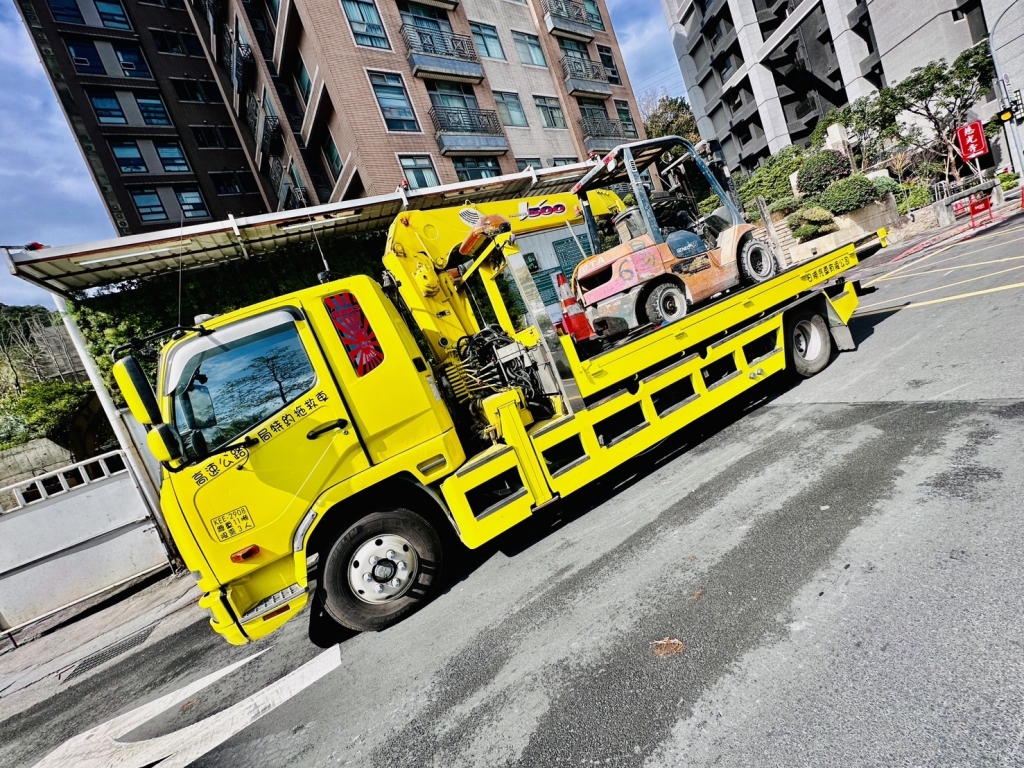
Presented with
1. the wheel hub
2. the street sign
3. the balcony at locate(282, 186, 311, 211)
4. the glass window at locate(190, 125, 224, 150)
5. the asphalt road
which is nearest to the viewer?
the asphalt road

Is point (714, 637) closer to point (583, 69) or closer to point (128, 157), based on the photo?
point (583, 69)

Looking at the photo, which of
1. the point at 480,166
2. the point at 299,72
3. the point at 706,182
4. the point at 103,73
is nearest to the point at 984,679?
the point at 706,182

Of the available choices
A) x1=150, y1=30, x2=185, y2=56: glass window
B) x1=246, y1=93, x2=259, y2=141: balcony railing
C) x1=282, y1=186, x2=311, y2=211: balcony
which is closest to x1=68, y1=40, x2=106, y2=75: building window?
x1=150, y1=30, x2=185, y2=56: glass window

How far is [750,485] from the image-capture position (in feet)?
12.9

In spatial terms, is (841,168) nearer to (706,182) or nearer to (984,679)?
(706,182)

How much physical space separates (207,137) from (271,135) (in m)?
9.03

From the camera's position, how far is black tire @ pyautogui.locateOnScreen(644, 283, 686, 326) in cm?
566

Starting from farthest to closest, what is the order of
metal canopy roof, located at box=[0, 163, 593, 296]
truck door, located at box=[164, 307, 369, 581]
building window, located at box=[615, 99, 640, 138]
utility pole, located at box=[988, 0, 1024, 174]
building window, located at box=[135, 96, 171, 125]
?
building window, located at box=[615, 99, 640, 138] < building window, located at box=[135, 96, 171, 125] < utility pole, located at box=[988, 0, 1024, 174] < metal canopy roof, located at box=[0, 163, 593, 296] < truck door, located at box=[164, 307, 369, 581]

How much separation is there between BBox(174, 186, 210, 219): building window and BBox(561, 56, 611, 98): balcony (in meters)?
22.1

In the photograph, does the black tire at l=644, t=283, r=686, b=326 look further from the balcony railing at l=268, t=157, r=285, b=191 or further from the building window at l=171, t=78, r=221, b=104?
the building window at l=171, t=78, r=221, b=104

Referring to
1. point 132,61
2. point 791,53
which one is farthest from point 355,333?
point 791,53

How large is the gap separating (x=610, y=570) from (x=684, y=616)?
781 millimetres

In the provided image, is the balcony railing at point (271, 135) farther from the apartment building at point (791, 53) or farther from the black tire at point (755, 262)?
the apartment building at point (791, 53)

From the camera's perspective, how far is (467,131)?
19.5 meters
